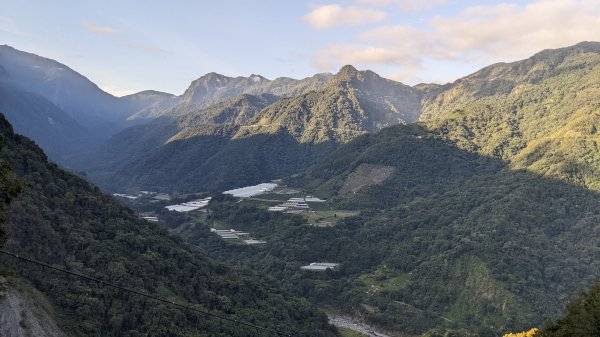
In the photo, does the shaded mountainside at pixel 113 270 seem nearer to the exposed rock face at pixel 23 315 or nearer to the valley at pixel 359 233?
the valley at pixel 359 233

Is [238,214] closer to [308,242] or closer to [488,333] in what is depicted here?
[308,242]

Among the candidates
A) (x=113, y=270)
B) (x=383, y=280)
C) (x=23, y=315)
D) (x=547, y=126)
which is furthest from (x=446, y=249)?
(x=23, y=315)

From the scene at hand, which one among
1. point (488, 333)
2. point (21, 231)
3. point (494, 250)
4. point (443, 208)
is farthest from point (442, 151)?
point (21, 231)

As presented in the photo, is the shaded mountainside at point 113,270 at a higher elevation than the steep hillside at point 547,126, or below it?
below

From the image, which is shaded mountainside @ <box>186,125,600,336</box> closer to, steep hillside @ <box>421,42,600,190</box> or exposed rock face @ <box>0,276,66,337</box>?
steep hillside @ <box>421,42,600,190</box>

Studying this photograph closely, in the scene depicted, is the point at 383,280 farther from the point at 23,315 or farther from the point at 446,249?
the point at 23,315

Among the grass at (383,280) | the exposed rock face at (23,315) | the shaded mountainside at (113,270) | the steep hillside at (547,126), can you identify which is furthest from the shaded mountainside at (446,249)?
the exposed rock face at (23,315)

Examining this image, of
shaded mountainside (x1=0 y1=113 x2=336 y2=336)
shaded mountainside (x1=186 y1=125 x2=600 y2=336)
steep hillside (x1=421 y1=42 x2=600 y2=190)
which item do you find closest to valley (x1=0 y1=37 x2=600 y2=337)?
shaded mountainside (x1=0 y1=113 x2=336 y2=336)
